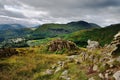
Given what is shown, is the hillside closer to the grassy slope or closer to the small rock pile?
the grassy slope

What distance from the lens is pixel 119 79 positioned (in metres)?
58.8

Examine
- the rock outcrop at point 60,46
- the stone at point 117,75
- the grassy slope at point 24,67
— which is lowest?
the grassy slope at point 24,67

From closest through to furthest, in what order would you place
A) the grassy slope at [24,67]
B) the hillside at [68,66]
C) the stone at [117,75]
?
the stone at [117,75], the hillside at [68,66], the grassy slope at [24,67]

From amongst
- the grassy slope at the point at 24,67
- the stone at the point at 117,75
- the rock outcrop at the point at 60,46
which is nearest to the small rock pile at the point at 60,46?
the rock outcrop at the point at 60,46

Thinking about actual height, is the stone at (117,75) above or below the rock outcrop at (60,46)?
above

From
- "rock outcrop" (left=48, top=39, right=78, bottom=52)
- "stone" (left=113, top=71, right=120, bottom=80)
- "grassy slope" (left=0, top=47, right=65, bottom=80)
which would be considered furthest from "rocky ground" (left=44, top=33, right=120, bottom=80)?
"rock outcrop" (left=48, top=39, right=78, bottom=52)

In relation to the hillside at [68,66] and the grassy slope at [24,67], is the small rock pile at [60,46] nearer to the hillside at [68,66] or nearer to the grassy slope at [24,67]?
the hillside at [68,66]

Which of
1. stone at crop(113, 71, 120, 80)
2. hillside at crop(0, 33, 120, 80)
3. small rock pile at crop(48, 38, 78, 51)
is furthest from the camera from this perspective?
small rock pile at crop(48, 38, 78, 51)

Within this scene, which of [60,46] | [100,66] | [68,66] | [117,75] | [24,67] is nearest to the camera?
[117,75]

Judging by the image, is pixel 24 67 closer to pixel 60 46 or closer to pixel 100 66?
pixel 100 66

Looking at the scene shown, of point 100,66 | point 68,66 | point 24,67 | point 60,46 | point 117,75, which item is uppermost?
point 100,66

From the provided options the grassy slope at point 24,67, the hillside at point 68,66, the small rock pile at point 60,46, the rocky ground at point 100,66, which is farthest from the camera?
the small rock pile at point 60,46

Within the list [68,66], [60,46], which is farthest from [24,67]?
[60,46]

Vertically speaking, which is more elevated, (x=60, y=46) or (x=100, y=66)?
(x=100, y=66)
